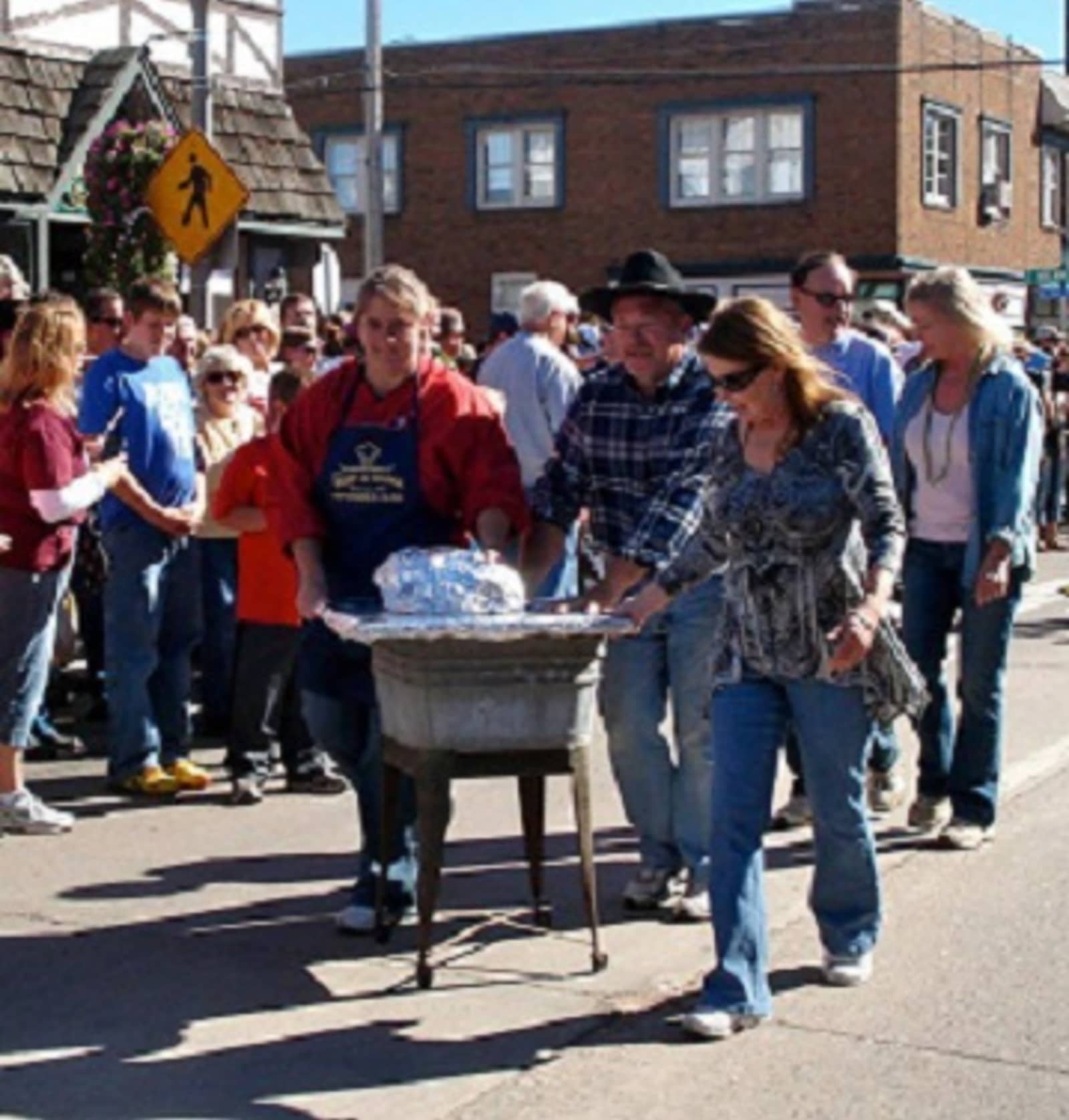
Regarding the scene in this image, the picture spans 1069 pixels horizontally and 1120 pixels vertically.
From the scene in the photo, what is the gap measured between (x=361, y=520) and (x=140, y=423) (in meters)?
2.50

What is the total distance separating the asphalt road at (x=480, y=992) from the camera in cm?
545

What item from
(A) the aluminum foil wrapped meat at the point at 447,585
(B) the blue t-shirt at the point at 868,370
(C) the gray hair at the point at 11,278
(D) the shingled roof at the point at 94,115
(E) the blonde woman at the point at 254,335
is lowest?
(A) the aluminum foil wrapped meat at the point at 447,585

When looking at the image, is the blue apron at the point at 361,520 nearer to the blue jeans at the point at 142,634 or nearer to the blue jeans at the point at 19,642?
the blue jeans at the point at 19,642

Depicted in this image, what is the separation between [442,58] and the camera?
4125 centimetres

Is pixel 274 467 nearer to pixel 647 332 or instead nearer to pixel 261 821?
pixel 647 332

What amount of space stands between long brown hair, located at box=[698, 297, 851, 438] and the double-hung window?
130 feet

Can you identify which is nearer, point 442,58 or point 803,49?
point 803,49

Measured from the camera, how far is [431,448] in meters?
6.56

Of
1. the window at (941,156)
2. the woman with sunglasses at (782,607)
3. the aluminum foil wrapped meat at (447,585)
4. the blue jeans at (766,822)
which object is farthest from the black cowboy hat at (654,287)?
the window at (941,156)

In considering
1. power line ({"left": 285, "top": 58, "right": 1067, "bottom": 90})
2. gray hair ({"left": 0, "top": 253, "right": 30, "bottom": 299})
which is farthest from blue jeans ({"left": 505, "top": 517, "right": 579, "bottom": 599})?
power line ({"left": 285, "top": 58, "right": 1067, "bottom": 90})

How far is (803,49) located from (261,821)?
3112 centimetres

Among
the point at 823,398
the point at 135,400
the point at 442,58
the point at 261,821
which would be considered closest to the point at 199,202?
the point at 135,400

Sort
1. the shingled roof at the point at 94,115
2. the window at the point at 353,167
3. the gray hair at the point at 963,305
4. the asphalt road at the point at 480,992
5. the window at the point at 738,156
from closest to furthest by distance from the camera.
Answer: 1. the asphalt road at the point at 480,992
2. the gray hair at the point at 963,305
3. the shingled roof at the point at 94,115
4. the window at the point at 738,156
5. the window at the point at 353,167

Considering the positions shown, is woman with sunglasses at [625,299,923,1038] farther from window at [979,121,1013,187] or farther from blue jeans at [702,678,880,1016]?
window at [979,121,1013,187]
